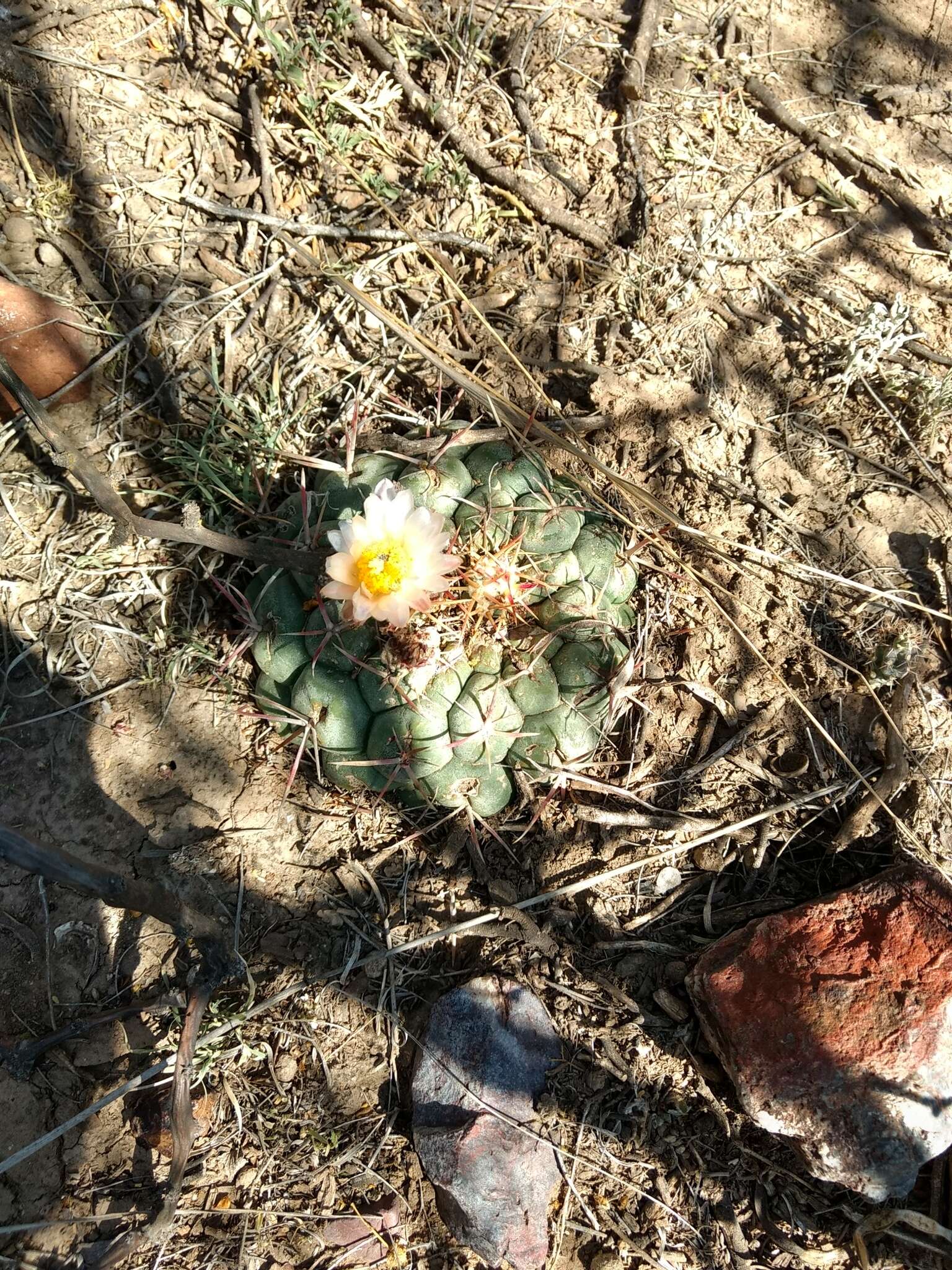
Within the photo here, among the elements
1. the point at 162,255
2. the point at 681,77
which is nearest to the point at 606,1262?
the point at 162,255

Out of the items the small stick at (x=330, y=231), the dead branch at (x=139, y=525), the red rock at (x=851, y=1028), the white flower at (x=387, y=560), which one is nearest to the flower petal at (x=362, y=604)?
the white flower at (x=387, y=560)

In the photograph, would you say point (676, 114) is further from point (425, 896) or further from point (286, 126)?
point (425, 896)

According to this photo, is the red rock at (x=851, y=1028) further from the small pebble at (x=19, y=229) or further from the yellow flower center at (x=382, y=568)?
the small pebble at (x=19, y=229)

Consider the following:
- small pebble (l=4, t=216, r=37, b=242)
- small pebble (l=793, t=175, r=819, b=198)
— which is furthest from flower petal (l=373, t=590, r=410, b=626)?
small pebble (l=793, t=175, r=819, b=198)

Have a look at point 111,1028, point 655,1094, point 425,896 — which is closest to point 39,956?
point 111,1028

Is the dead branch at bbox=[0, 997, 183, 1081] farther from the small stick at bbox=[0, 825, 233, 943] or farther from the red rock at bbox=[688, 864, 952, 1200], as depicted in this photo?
the red rock at bbox=[688, 864, 952, 1200]

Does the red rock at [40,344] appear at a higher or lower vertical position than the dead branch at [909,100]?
lower
